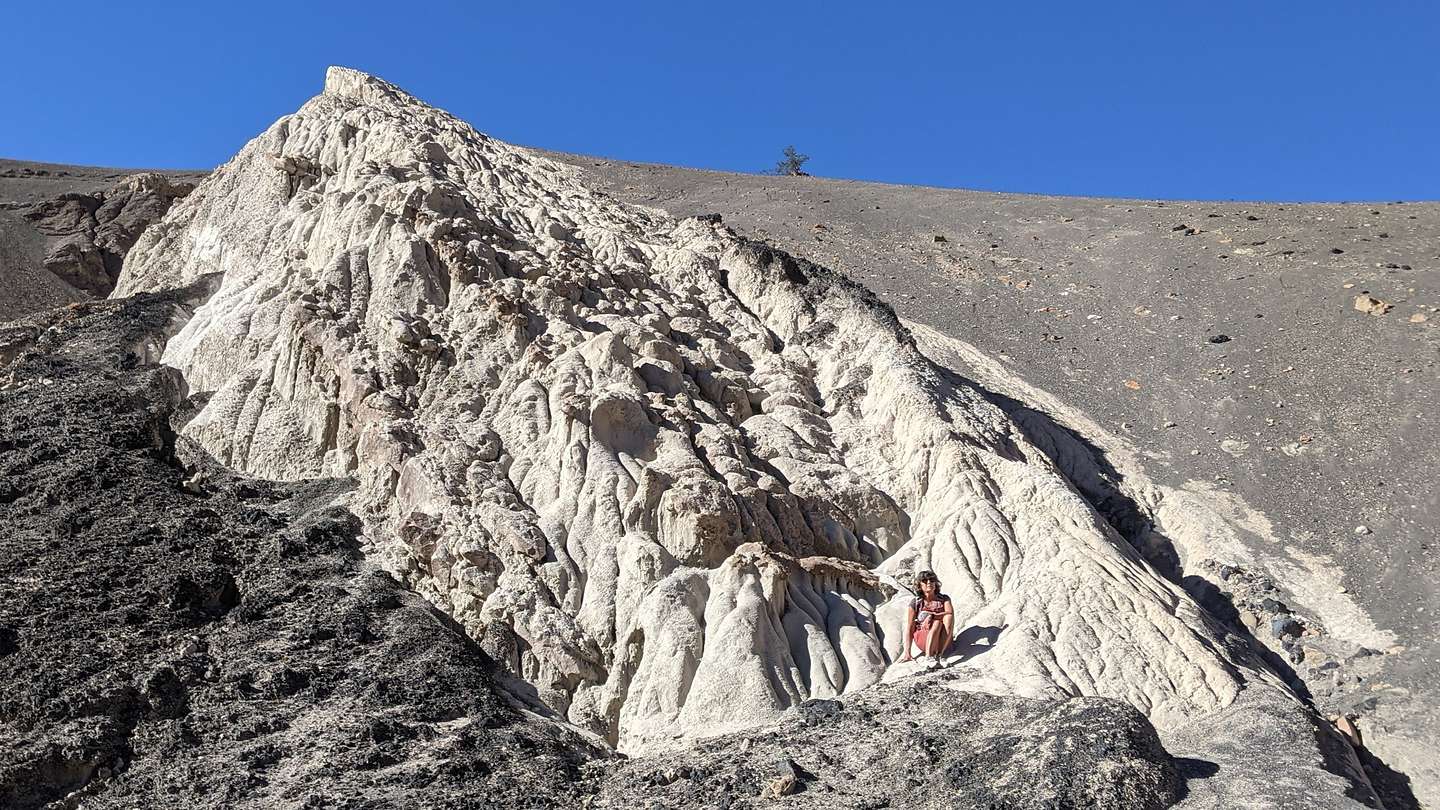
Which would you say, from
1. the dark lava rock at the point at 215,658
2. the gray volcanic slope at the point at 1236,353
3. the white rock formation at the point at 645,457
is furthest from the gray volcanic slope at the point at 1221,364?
the dark lava rock at the point at 215,658

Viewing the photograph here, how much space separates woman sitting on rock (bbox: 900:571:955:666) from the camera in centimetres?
1216

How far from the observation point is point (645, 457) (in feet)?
48.8

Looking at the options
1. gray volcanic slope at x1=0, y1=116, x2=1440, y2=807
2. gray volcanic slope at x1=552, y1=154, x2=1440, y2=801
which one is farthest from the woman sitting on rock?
gray volcanic slope at x1=552, y1=154, x2=1440, y2=801

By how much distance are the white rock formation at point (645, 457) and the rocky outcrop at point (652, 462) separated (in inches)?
1.6

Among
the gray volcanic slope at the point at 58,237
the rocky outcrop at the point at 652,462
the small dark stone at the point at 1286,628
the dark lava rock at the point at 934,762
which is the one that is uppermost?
the gray volcanic slope at the point at 58,237

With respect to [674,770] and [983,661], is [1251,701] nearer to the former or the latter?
[983,661]

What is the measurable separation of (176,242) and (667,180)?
1677cm

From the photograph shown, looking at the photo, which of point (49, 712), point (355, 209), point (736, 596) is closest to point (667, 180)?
point (355, 209)

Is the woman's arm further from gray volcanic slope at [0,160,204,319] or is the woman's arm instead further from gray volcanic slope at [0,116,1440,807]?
gray volcanic slope at [0,160,204,319]

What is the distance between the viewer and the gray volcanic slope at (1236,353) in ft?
52.8

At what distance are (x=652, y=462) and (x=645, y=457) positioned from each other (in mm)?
175

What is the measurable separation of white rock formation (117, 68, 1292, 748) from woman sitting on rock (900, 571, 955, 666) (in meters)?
0.41

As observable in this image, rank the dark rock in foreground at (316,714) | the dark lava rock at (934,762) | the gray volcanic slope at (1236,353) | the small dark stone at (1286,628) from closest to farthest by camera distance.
→ the dark lava rock at (934,762)
the dark rock in foreground at (316,714)
the small dark stone at (1286,628)
the gray volcanic slope at (1236,353)

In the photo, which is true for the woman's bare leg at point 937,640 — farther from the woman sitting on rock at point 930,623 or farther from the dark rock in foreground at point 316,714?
the dark rock in foreground at point 316,714
